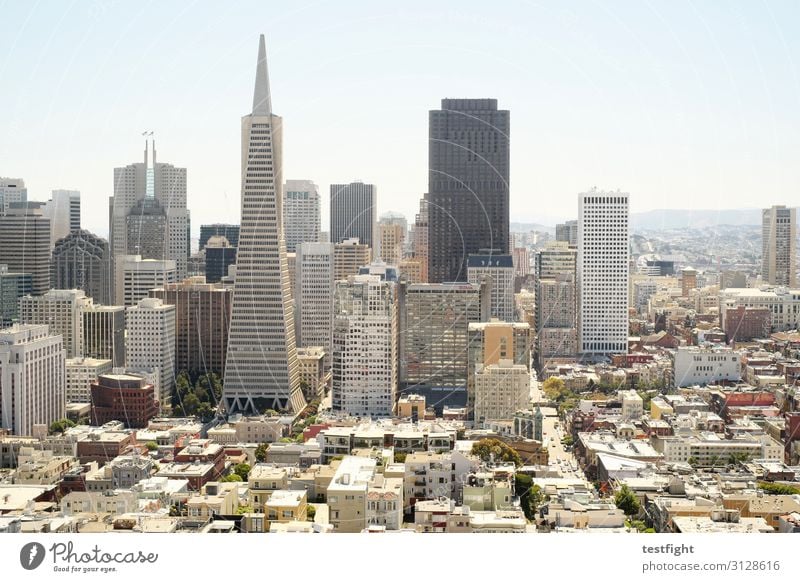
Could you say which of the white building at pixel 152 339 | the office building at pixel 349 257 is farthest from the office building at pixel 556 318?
the white building at pixel 152 339

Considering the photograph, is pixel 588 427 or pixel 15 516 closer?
pixel 15 516

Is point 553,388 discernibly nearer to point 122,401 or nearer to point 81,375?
point 122,401

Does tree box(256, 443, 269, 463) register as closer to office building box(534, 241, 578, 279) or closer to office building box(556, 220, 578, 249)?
office building box(556, 220, 578, 249)

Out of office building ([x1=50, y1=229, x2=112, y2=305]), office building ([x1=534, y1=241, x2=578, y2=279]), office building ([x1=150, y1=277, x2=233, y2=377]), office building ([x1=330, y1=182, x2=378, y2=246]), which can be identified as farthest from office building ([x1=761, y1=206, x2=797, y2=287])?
office building ([x1=50, y1=229, x2=112, y2=305])

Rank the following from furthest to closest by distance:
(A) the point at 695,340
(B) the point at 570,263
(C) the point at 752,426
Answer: (B) the point at 570,263 < (A) the point at 695,340 < (C) the point at 752,426

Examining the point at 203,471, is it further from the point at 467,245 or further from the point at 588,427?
the point at 467,245

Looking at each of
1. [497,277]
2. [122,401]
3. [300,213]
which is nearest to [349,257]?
[300,213]
